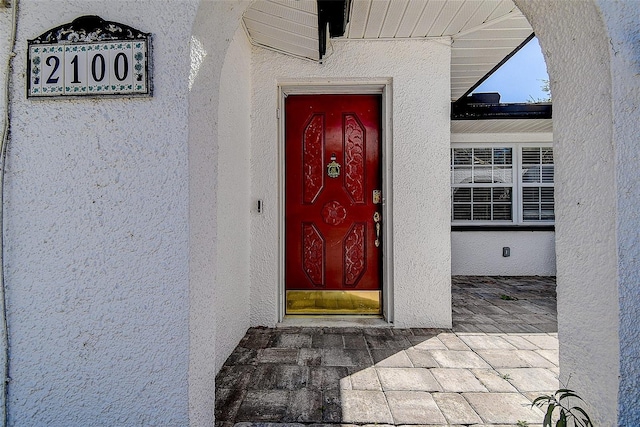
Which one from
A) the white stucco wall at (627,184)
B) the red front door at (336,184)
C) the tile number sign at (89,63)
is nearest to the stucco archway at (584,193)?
the white stucco wall at (627,184)

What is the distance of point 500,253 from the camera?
20.4 feet

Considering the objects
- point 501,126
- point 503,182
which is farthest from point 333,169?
point 503,182

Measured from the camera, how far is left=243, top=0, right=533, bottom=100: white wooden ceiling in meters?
2.57

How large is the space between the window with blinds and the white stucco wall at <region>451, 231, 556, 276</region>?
308mm

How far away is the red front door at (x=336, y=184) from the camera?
3459 millimetres

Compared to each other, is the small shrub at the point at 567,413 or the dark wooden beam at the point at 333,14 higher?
the dark wooden beam at the point at 333,14

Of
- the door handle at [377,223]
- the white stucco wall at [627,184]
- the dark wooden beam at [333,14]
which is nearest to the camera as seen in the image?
the white stucco wall at [627,184]

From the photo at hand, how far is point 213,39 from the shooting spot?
1.33 meters

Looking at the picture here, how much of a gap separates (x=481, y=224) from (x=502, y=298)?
217 cm

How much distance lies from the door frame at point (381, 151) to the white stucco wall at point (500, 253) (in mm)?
3441

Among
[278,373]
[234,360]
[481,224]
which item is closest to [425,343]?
[278,373]

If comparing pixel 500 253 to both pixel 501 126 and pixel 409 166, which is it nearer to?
pixel 501 126

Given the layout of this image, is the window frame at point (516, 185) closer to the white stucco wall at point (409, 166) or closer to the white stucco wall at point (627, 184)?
the white stucco wall at point (409, 166)

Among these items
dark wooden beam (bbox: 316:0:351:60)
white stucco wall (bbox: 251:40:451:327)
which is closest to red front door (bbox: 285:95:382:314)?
white stucco wall (bbox: 251:40:451:327)
